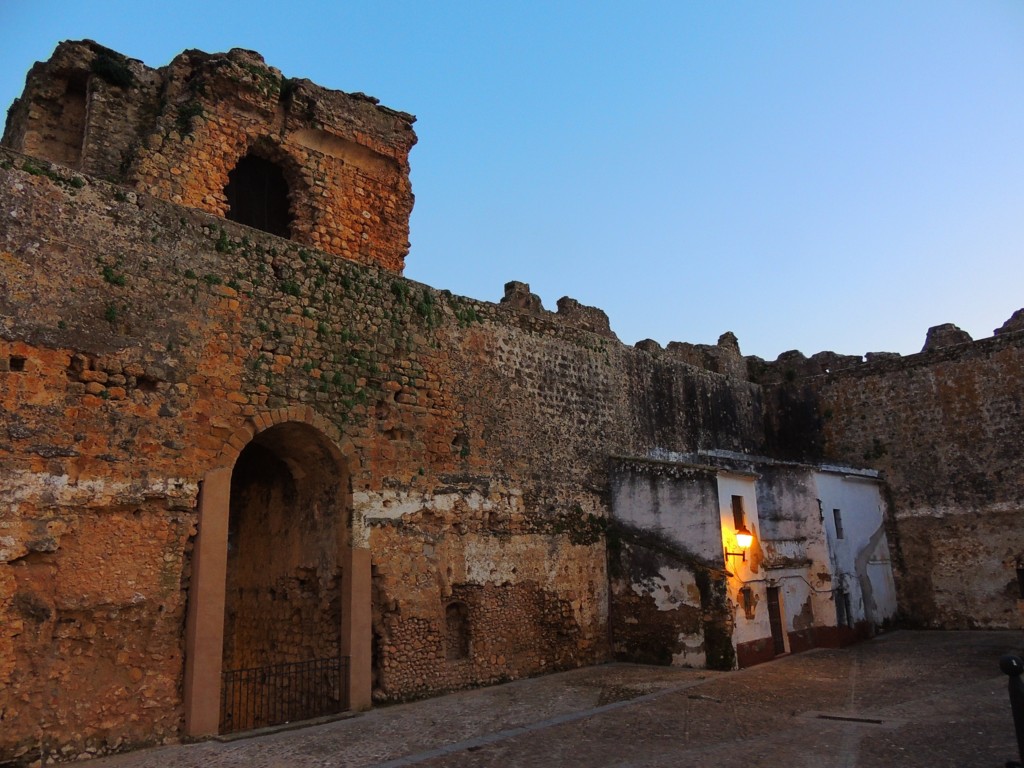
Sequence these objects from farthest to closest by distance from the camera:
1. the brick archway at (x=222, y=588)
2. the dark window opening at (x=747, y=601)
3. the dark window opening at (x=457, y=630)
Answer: the dark window opening at (x=747, y=601) → the dark window opening at (x=457, y=630) → the brick archway at (x=222, y=588)

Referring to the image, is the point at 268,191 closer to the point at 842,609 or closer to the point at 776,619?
the point at 776,619

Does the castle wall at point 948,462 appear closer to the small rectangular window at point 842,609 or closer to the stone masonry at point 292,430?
the stone masonry at point 292,430

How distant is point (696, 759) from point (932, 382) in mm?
15291

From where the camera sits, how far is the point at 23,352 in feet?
26.6

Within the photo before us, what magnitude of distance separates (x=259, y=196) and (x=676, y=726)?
10827mm

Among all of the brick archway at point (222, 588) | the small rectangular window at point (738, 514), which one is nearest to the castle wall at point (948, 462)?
the small rectangular window at point (738, 514)

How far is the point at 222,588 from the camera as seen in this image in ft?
29.8

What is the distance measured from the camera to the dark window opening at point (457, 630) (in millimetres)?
11789

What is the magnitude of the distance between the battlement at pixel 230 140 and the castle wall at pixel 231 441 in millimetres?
2118

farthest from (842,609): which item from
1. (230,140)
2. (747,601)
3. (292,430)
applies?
(230,140)

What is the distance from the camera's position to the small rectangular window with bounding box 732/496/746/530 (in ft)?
46.3

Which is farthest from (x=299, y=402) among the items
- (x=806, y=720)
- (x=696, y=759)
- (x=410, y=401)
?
(x=806, y=720)

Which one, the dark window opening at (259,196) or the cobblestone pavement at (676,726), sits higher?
the dark window opening at (259,196)

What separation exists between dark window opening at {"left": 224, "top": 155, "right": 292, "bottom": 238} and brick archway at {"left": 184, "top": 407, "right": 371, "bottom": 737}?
454cm
